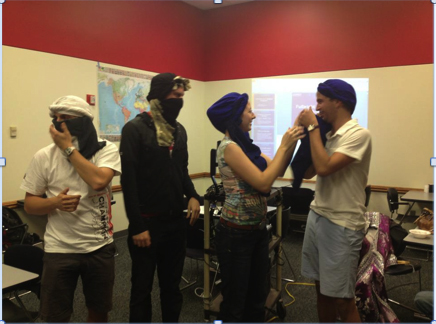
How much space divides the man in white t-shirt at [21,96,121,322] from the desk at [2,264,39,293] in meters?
0.21

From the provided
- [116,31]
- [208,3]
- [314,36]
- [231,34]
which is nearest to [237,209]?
[116,31]

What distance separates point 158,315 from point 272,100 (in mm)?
3708

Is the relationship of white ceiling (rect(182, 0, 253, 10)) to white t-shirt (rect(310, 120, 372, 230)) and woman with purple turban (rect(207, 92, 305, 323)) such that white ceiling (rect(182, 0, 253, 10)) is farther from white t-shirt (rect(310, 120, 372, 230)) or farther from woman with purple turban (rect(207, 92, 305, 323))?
white t-shirt (rect(310, 120, 372, 230))

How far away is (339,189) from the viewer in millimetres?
1686

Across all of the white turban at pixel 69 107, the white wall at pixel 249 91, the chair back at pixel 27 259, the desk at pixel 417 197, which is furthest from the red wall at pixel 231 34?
the white turban at pixel 69 107

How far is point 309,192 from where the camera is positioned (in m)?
4.40

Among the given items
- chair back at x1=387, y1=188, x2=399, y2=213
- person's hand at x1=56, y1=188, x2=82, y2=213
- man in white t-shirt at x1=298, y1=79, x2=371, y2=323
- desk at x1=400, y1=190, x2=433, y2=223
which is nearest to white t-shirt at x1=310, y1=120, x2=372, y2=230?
man in white t-shirt at x1=298, y1=79, x2=371, y2=323

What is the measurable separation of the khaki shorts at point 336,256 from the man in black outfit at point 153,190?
736mm

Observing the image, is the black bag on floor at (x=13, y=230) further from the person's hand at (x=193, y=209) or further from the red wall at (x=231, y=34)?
the person's hand at (x=193, y=209)

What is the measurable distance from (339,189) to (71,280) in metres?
1.30

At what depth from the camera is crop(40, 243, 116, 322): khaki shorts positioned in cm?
153

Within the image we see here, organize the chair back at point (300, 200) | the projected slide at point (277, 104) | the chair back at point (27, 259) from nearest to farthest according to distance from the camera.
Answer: the chair back at point (27, 259), the chair back at point (300, 200), the projected slide at point (277, 104)

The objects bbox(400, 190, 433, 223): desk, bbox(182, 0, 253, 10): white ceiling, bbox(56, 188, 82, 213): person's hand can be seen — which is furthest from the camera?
bbox(182, 0, 253, 10): white ceiling

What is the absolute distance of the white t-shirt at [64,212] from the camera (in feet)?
5.11
